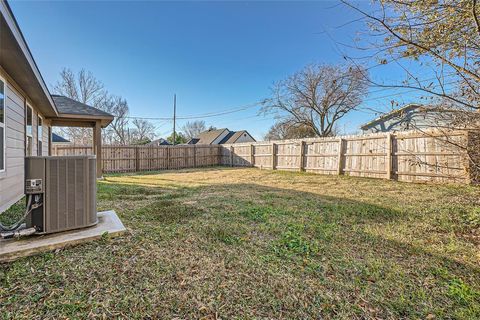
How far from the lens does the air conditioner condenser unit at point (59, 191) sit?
82.4 inches

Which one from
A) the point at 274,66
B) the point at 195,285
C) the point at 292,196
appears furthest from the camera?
the point at 274,66

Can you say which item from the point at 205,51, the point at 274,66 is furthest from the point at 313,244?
the point at 274,66

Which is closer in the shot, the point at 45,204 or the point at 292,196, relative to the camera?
the point at 45,204

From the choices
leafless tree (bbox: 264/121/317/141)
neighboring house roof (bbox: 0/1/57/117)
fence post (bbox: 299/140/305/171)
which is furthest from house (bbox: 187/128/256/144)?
neighboring house roof (bbox: 0/1/57/117)

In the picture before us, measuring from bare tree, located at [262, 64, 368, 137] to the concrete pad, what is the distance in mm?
16416

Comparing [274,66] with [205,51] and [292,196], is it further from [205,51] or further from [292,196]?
[292,196]

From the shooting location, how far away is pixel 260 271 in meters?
1.84

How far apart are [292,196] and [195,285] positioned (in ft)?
12.4

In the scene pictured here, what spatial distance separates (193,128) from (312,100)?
1059 inches

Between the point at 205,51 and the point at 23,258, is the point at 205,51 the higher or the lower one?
the higher one

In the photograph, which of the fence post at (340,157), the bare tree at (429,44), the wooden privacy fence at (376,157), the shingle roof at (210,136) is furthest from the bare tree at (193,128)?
the bare tree at (429,44)

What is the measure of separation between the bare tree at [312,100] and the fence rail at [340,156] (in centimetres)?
649

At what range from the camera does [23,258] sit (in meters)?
1.89

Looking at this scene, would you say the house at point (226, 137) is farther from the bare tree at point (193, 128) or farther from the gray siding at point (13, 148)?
the gray siding at point (13, 148)
